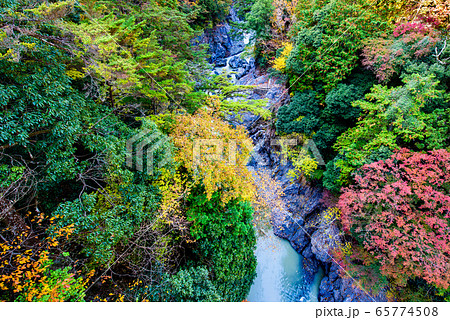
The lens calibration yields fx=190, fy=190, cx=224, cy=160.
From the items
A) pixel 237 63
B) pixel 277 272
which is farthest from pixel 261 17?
pixel 277 272

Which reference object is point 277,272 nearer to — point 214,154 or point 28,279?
point 214,154

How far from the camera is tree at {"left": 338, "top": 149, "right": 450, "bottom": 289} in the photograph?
5.12m

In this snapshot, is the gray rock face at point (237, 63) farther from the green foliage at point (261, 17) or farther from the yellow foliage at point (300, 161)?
the yellow foliage at point (300, 161)

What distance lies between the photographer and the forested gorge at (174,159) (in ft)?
11.8

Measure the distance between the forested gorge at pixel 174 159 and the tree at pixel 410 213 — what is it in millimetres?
52

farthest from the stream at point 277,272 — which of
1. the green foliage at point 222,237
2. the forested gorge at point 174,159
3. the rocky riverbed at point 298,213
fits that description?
the forested gorge at point 174,159

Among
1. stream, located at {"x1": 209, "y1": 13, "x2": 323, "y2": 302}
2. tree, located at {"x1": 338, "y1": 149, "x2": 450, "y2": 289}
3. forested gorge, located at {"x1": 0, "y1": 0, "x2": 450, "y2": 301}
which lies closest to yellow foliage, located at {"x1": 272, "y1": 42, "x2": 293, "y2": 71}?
forested gorge, located at {"x1": 0, "y1": 0, "x2": 450, "y2": 301}

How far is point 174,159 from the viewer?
5812 millimetres

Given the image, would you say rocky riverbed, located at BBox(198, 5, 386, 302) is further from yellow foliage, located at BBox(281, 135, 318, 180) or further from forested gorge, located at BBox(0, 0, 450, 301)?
forested gorge, located at BBox(0, 0, 450, 301)

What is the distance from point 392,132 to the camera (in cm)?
633

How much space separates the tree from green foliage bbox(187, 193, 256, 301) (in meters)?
3.76

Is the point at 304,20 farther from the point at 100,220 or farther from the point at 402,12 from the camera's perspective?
the point at 100,220

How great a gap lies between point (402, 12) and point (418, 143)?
5.35 meters
